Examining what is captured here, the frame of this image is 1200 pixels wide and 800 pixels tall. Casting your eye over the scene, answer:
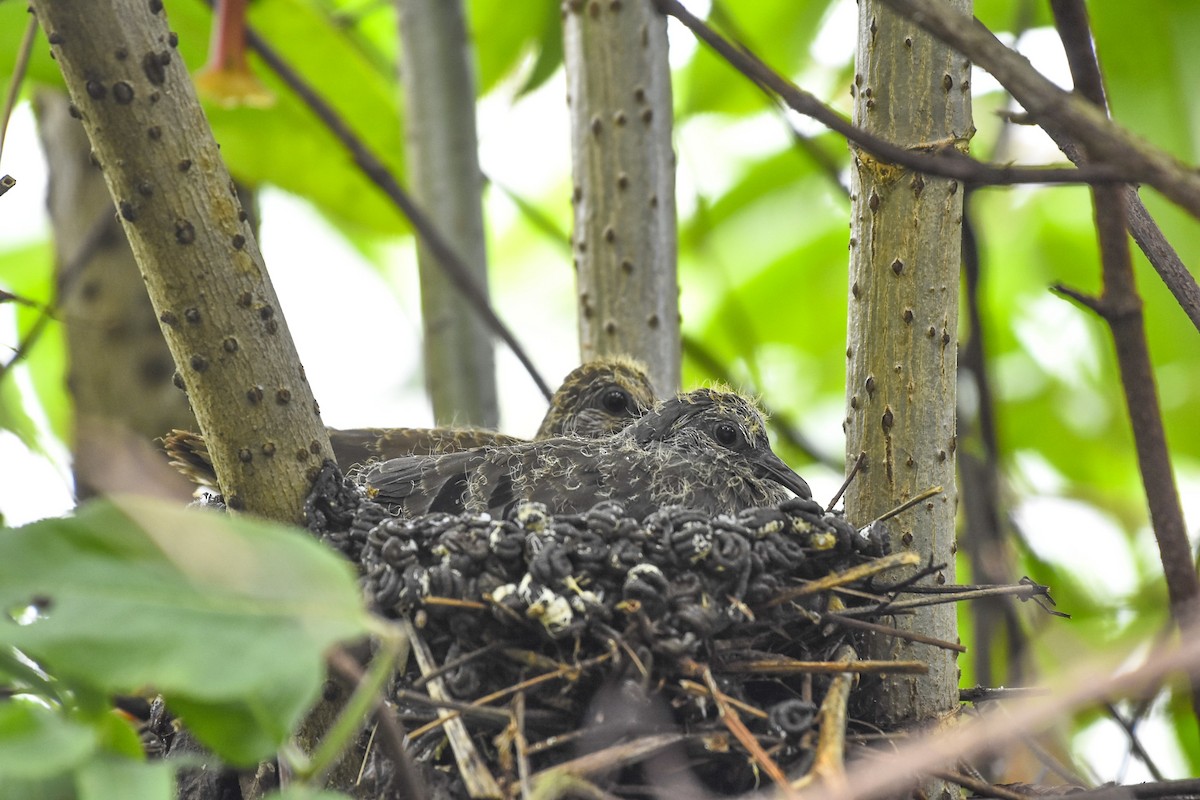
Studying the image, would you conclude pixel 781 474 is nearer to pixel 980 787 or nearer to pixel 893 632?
pixel 893 632

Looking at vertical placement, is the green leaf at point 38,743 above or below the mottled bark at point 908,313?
below

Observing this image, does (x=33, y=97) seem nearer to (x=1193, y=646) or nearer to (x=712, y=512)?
(x=712, y=512)

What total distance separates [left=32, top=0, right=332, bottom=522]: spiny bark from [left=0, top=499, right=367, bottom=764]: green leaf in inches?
31.4

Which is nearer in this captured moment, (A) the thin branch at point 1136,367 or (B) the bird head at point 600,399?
(A) the thin branch at point 1136,367

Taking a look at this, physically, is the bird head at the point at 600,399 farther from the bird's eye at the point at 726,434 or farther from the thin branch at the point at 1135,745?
the thin branch at the point at 1135,745

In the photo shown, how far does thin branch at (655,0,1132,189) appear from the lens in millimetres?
1407

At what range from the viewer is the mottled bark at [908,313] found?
2.25 m

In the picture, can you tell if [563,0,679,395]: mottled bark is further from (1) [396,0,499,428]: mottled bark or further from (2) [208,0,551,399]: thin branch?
(1) [396,0,499,428]: mottled bark

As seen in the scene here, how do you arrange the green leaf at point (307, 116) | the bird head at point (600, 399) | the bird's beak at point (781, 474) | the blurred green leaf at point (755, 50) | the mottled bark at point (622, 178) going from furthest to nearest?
1. the blurred green leaf at point (755, 50)
2. the green leaf at point (307, 116)
3. the bird head at point (600, 399)
4. the mottled bark at point (622, 178)
5. the bird's beak at point (781, 474)

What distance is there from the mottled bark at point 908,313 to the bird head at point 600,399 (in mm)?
1460

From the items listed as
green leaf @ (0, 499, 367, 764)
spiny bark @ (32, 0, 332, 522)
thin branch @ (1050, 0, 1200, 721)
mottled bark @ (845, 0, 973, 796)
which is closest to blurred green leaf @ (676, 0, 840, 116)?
mottled bark @ (845, 0, 973, 796)

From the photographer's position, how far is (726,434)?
3215mm

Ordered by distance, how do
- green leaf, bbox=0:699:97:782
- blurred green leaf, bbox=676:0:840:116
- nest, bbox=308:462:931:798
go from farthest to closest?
1. blurred green leaf, bbox=676:0:840:116
2. nest, bbox=308:462:931:798
3. green leaf, bbox=0:699:97:782

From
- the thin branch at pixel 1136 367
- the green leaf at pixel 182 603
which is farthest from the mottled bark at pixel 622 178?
the green leaf at pixel 182 603
